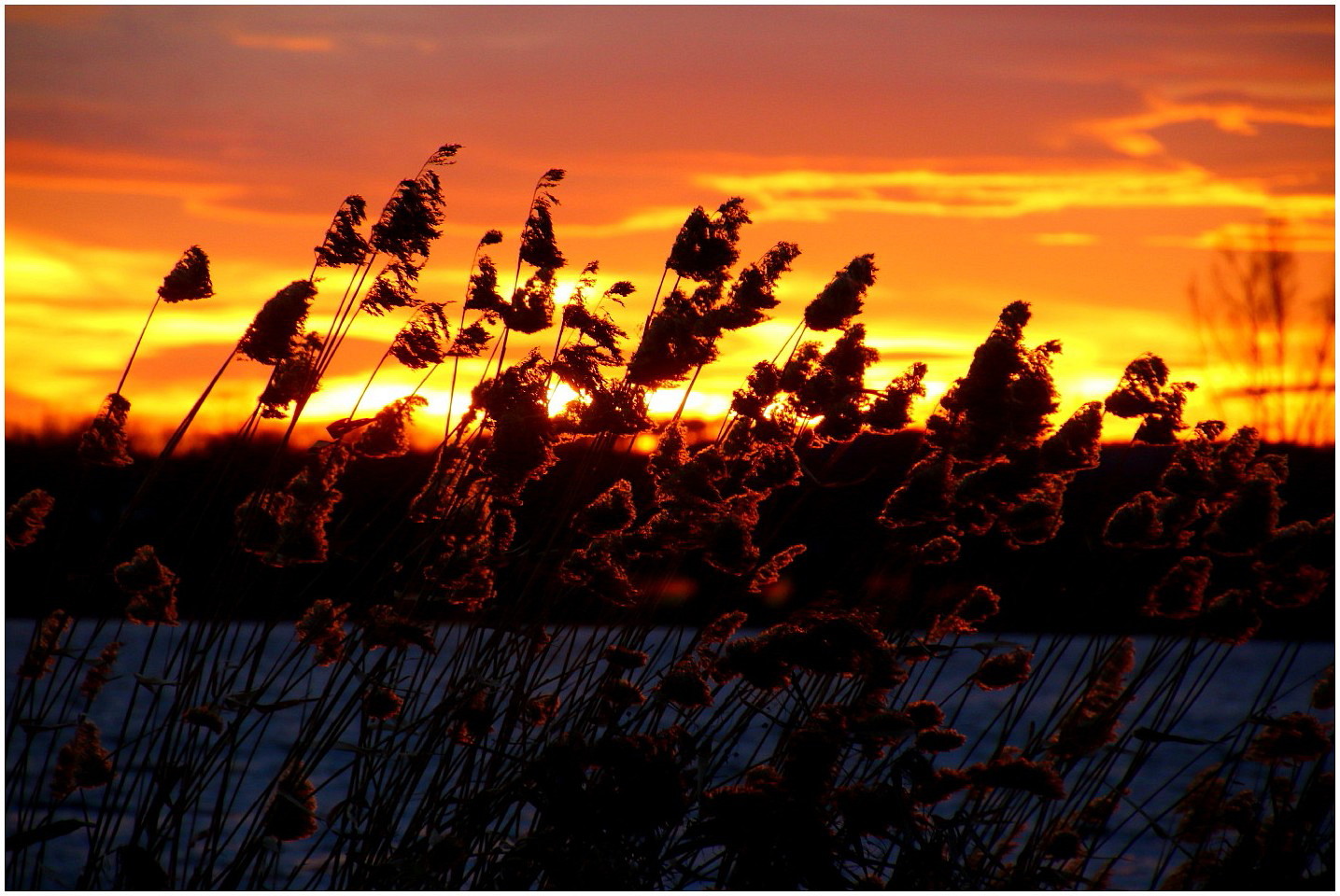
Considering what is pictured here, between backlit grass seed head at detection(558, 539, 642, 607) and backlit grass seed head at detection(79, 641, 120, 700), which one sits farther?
backlit grass seed head at detection(79, 641, 120, 700)

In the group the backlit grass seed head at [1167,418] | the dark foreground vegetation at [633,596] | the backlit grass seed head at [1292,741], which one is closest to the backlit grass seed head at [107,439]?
the dark foreground vegetation at [633,596]

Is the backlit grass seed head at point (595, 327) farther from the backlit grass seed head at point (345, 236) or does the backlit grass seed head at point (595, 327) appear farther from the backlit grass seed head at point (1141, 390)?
the backlit grass seed head at point (1141, 390)

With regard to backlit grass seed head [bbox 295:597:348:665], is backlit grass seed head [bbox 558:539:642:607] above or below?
above

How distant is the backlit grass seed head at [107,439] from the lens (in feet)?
7.77

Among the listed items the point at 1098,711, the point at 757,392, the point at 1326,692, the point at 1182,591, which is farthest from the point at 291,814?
the point at 1326,692

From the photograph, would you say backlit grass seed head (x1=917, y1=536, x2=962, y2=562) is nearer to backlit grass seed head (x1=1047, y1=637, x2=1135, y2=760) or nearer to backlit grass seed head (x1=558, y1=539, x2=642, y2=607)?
backlit grass seed head (x1=1047, y1=637, x2=1135, y2=760)

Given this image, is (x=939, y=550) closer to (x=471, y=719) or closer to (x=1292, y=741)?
(x=1292, y=741)

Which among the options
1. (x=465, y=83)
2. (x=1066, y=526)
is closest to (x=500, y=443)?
(x=465, y=83)

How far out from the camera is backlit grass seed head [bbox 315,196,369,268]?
2305 mm

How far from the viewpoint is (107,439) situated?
2.37m

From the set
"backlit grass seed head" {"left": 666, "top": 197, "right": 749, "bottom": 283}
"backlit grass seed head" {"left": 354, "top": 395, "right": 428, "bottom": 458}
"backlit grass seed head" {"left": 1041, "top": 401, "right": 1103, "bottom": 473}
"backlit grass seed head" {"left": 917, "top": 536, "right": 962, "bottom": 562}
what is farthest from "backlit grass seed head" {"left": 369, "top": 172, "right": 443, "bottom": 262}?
"backlit grass seed head" {"left": 1041, "top": 401, "right": 1103, "bottom": 473}

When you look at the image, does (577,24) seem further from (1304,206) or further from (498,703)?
(1304,206)

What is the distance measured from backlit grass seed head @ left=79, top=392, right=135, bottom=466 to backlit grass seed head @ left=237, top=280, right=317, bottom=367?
→ 0.35m

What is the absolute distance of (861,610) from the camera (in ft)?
7.71
